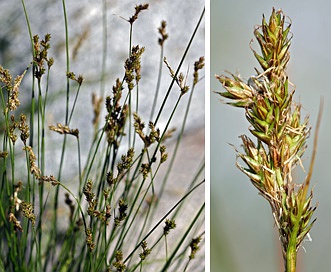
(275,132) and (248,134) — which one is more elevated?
(248,134)

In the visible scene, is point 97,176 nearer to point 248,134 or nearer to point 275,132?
point 248,134

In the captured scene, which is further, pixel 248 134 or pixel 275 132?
pixel 248 134

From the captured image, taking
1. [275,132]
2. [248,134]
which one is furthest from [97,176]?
[275,132]

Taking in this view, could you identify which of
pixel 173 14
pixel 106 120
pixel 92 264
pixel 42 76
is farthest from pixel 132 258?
pixel 173 14

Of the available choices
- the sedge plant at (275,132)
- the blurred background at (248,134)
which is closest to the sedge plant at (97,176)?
the blurred background at (248,134)

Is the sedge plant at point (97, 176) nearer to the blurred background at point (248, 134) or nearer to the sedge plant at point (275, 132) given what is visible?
the blurred background at point (248, 134)

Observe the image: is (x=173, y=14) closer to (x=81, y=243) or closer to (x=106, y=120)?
(x=106, y=120)
